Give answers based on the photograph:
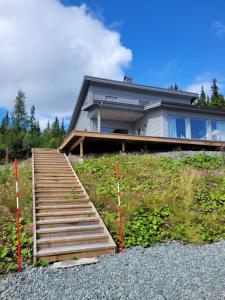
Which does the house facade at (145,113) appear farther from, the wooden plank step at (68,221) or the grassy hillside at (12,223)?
the wooden plank step at (68,221)

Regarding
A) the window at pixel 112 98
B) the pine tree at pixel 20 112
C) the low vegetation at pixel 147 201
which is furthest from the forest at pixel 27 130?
the low vegetation at pixel 147 201

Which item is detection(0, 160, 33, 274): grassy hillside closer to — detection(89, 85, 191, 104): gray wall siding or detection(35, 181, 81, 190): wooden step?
detection(35, 181, 81, 190): wooden step

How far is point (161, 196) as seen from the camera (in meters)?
8.30

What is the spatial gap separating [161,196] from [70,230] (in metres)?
3.40

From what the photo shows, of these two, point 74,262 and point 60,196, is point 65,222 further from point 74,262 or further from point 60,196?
point 60,196

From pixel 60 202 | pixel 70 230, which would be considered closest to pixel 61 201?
pixel 60 202

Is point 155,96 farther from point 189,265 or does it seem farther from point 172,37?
point 189,265

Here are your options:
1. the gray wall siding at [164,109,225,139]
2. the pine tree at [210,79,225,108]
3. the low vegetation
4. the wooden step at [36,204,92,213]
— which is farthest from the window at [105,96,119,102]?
the pine tree at [210,79,225,108]

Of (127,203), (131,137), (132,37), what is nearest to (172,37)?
(132,37)

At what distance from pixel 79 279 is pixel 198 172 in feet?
25.8

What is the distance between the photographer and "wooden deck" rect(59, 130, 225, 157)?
13.2 metres

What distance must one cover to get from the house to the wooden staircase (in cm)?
515

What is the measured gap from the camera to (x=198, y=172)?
10.8m

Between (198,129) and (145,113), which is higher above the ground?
(145,113)
